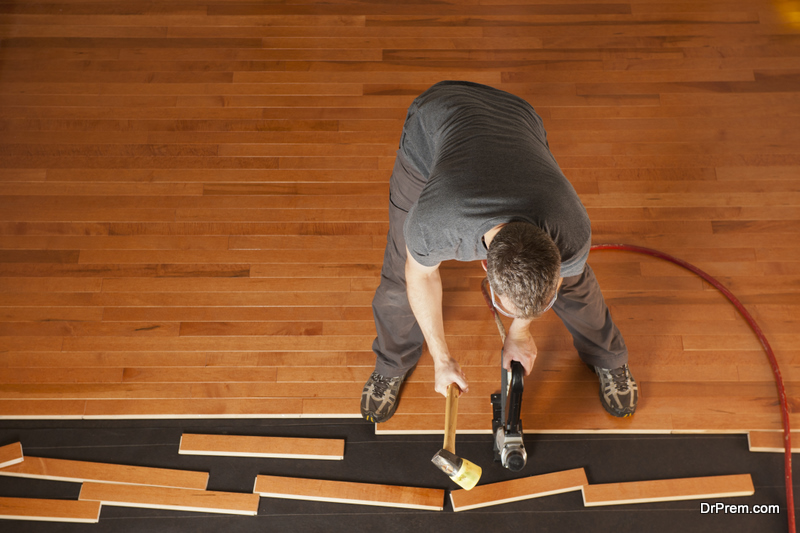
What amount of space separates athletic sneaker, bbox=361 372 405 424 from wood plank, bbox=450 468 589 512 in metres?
0.37

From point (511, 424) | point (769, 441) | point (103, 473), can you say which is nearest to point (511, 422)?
point (511, 424)

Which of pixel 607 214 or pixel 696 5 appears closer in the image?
pixel 607 214

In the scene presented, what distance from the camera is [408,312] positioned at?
1.90 m

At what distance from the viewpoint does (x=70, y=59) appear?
110 inches

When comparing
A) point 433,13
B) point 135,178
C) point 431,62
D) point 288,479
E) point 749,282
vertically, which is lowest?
point 288,479

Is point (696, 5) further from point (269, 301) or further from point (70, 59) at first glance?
point (70, 59)

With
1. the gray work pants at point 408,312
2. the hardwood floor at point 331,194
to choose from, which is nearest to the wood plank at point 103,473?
the hardwood floor at point 331,194

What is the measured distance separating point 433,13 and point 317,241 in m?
1.42

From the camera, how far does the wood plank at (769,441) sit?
200cm

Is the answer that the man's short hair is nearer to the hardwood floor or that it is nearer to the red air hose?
the hardwood floor

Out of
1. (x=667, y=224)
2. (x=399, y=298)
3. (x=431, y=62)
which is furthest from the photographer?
(x=431, y=62)

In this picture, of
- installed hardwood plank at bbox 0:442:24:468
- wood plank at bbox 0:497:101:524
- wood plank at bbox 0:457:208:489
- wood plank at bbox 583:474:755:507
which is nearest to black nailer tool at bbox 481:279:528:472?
wood plank at bbox 583:474:755:507

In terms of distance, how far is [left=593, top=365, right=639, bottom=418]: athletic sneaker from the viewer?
201 cm

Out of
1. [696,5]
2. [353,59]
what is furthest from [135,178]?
[696,5]
